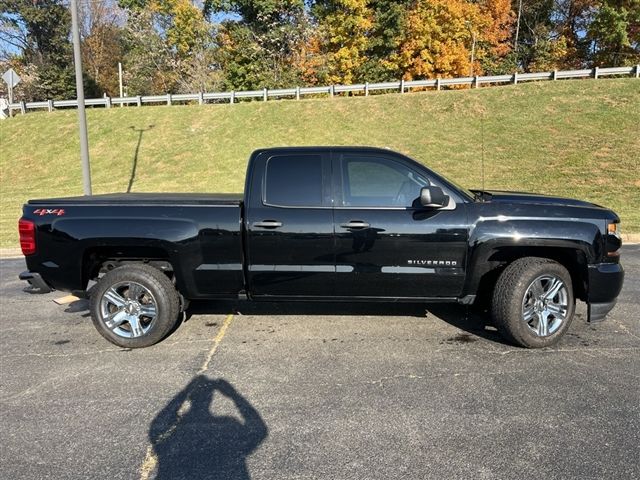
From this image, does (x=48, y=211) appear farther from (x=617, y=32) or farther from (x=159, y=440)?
(x=617, y=32)

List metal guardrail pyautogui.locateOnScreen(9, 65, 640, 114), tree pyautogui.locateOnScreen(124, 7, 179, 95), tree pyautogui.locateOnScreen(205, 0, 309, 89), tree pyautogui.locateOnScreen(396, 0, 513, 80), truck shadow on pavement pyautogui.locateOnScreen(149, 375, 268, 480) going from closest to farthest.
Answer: truck shadow on pavement pyautogui.locateOnScreen(149, 375, 268, 480), metal guardrail pyautogui.locateOnScreen(9, 65, 640, 114), tree pyautogui.locateOnScreen(396, 0, 513, 80), tree pyautogui.locateOnScreen(205, 0, 309, 89), tree pyautogui.locateOnScreen(124, 7, 179, 95)

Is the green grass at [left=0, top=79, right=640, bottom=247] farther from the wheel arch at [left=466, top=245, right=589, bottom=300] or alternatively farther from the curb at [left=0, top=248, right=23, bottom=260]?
the wheel arch at [left=466, top=245, right=589, bottom=300]

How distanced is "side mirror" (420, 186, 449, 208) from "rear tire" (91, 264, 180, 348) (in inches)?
97.1

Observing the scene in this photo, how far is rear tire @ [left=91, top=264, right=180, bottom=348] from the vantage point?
14.4 ft

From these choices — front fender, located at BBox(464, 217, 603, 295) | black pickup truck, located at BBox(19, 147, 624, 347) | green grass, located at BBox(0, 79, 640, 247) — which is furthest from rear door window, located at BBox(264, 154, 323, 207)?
green grass, located at BBox(0, 79, 640, 247)

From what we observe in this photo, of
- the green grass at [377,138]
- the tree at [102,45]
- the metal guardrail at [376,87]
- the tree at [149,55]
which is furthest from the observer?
the tree at [102,45]

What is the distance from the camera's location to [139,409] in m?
3.36

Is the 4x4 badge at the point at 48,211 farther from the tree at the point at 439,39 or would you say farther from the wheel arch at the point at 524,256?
the tree at the point at 439,39

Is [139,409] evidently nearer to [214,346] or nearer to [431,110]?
[214,346]

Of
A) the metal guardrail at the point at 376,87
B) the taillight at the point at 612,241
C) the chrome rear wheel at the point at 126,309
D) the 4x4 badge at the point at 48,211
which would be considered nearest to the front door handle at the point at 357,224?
the chrome rear wheel at the point at 126,309

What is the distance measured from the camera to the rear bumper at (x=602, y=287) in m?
4.20

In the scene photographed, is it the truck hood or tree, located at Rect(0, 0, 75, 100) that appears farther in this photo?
tree, located at Rect(0, 0, 75, 100)

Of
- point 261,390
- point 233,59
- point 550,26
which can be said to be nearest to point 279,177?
point 261,390

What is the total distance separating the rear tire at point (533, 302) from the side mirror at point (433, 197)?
3.02 ft
